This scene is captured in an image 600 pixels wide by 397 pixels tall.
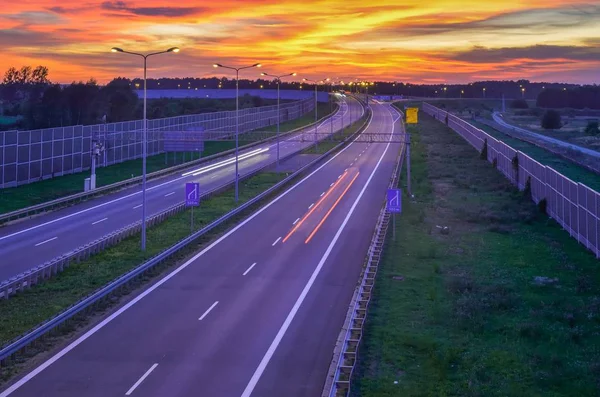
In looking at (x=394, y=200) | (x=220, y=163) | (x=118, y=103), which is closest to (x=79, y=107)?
(x=118, y=103)

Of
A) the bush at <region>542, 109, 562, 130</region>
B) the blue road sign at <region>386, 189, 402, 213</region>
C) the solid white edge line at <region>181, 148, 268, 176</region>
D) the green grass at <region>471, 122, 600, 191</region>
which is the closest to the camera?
the blue road sign at <region>386, 189, 402, 213</region>

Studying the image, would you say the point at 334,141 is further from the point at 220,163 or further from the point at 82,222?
the point at 82,222

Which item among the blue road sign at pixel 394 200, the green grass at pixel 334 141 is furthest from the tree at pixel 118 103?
the blue road sign at pixel 394 200

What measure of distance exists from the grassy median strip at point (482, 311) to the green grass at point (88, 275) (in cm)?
1085

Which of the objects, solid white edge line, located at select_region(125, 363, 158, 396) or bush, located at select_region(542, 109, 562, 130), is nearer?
solid white edge line, located at select_region(125, 363, 158, 396)

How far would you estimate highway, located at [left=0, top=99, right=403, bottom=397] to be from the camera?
18594 millimetres

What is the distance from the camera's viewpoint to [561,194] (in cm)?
4247

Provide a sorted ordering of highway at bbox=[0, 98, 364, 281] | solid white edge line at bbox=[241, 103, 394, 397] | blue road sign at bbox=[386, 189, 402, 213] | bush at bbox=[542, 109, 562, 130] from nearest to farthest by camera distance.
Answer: solid white edge line at bbox=[241, 103, 394, 397] → highway at bbox=[0, 98, 364, 281] → blue road sign at bbox=[386, 189, 402, 213] → bush at bbox=[542, 109, 562, 130]

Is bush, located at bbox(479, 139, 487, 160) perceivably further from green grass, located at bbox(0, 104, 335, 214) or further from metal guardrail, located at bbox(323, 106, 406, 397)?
metal guardrail, located at bbox(323, 106, 406, 397)

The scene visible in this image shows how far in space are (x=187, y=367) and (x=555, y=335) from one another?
11.6 meters

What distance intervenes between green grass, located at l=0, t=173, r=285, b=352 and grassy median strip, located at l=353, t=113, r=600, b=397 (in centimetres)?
1085

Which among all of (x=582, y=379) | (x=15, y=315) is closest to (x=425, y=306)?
(x=582, y=379)

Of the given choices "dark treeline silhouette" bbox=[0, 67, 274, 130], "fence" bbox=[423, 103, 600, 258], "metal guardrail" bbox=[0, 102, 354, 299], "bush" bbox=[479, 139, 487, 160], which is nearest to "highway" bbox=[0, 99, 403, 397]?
"metal guardrail" bbox=[0, 102, 354, 299]

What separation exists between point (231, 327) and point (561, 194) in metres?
26.0
